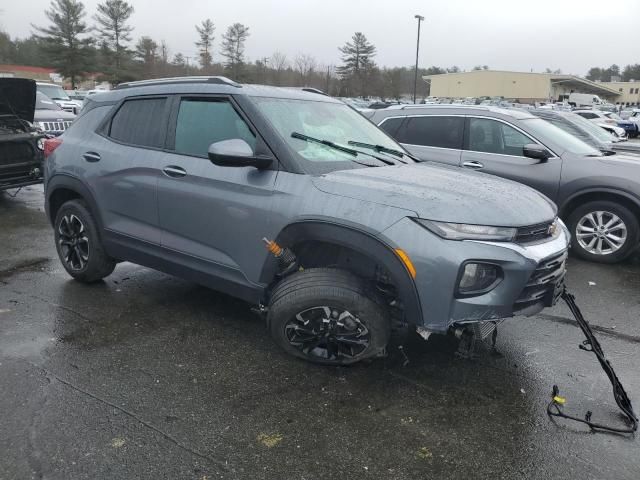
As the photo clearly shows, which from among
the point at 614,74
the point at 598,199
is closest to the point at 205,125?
the point at 598,199

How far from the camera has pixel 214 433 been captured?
2.76 metres

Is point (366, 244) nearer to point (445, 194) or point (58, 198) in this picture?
point (445, 194)

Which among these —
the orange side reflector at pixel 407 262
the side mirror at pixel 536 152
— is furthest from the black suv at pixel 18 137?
the orange side reflector at pixel 407 262

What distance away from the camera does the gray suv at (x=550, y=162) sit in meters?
5.94

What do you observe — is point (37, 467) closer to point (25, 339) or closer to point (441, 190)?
point (25, 339)

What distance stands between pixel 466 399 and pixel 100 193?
3243 millimetres

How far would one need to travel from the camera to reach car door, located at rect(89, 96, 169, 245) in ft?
13.3

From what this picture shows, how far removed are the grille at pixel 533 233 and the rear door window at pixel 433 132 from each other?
12.5ft

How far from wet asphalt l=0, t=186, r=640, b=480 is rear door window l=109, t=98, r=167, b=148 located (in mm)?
1382

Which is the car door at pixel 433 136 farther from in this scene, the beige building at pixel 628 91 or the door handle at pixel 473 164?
the beige building at pixel 628 91

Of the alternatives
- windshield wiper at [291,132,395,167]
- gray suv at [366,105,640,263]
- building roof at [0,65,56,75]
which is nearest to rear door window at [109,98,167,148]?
windshield wiper at [291,132,395,167]

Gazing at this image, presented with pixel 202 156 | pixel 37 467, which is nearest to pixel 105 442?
pixel 37 467

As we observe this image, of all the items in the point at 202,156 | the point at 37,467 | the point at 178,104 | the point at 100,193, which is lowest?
the point at 37,467

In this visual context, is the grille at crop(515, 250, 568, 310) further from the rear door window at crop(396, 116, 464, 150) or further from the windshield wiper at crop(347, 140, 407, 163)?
the rear door window at crop(396, 116, 464, 150)
